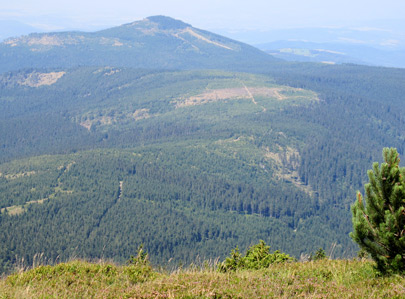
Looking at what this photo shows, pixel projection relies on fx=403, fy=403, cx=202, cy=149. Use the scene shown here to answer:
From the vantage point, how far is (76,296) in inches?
445

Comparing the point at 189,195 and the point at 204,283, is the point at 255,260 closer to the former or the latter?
the point at 204,283

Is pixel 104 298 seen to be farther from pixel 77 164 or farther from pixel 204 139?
pixel 204 139

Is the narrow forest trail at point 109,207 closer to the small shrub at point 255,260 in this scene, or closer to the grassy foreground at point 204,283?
the small shrub at point 255,260

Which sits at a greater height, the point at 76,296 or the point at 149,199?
the point at 76,296

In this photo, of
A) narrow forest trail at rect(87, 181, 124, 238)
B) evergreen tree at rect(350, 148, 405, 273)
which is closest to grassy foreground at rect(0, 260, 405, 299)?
evergreen tree at rect(350, 148, 405, 273)

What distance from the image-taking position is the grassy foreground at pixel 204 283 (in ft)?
34.8

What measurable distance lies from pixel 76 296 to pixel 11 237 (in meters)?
79.2

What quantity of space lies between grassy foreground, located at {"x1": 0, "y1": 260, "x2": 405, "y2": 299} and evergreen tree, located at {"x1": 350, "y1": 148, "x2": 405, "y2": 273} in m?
0.65

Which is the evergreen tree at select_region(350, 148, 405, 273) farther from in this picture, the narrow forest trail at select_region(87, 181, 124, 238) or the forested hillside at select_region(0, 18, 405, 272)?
the narrow forest trail at select_region(87, 181, 124, 238)

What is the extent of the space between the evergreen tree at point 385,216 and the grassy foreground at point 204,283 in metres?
0.65

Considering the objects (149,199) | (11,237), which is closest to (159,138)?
(149,199)

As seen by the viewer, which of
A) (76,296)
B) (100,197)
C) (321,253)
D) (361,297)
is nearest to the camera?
(361,297)

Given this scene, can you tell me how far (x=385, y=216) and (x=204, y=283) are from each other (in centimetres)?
547

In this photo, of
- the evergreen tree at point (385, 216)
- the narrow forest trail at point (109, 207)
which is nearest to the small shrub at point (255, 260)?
the evergreen tree at point (385, 216)
